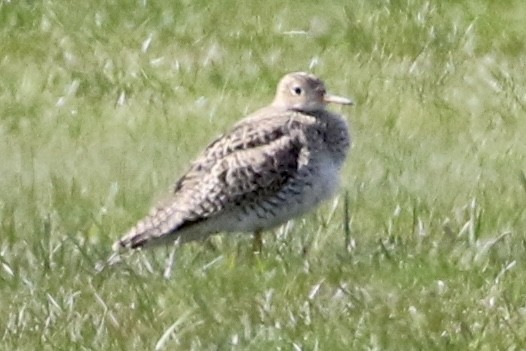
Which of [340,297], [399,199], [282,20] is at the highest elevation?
[340,297]

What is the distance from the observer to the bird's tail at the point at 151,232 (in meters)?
7.29

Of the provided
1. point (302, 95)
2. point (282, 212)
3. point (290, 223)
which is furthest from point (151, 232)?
point (302, 95)

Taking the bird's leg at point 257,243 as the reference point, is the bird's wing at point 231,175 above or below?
above

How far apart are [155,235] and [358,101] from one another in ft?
9.87

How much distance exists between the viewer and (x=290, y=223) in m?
7.90

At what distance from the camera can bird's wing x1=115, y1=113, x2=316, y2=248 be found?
24.3 feet

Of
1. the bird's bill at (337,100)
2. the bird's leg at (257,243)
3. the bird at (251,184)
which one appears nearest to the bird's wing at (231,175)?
the bird at (251,184)

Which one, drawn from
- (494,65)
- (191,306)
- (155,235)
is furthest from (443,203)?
(494,65)

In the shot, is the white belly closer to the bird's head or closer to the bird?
the bird

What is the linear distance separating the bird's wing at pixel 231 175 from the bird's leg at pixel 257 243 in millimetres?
141

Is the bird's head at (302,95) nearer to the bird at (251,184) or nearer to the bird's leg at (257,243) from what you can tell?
the bird at (251,184)

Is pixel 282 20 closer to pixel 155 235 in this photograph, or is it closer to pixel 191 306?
pixel 155 235

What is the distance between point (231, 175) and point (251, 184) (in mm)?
89

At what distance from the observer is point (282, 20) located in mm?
11500
